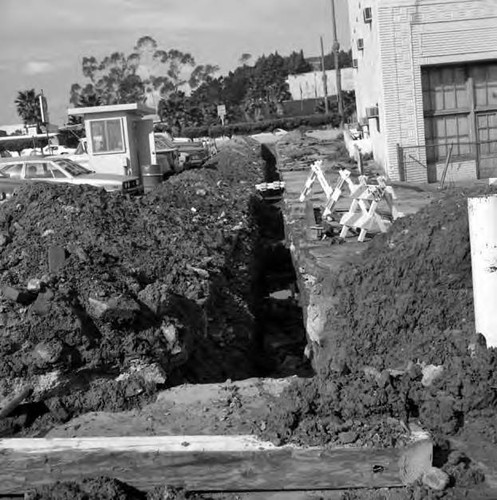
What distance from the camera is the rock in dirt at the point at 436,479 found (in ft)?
13.4

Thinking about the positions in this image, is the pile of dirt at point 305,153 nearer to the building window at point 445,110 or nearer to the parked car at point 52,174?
the building window at point 445,110

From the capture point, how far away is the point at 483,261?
519 centimetres

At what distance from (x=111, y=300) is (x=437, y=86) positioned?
15.6 meters

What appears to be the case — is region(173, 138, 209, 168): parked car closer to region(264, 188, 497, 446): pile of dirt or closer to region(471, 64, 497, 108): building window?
region(471, 64, 497, 108): building window

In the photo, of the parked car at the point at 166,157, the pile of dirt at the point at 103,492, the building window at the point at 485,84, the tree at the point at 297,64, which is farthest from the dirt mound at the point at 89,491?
the tree at the point at 297,64

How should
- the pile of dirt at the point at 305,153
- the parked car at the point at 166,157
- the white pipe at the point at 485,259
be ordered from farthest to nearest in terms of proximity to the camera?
the parked car at the point at 166,157 → the pile of dirt at the point at 305,153 → the white pipe at the point at 485,259

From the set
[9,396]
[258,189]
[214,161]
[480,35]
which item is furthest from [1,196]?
[9,396]

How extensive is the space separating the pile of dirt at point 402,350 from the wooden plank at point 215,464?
0.14 metres

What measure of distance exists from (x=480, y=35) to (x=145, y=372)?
16.2 meters

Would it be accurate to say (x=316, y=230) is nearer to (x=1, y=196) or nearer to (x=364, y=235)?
(x=364, y=235)

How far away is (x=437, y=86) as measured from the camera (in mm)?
19531

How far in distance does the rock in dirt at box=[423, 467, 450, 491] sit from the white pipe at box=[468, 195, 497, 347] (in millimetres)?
1433

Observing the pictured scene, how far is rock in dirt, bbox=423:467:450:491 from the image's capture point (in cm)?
407

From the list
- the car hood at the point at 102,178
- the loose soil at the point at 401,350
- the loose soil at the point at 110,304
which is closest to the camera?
the loose soil at the point at 401,350
